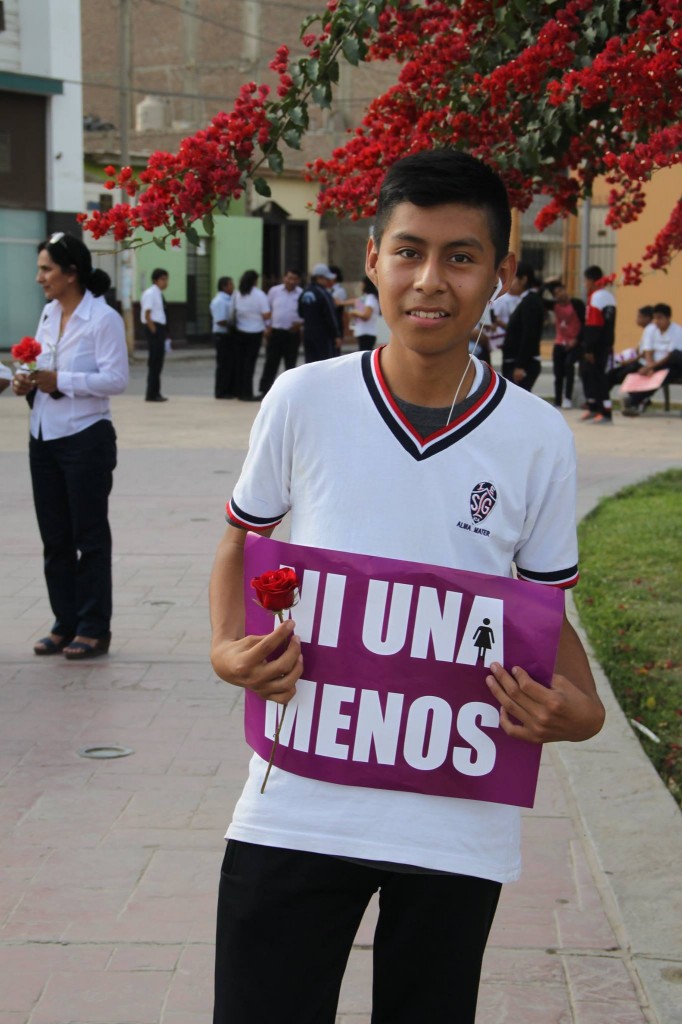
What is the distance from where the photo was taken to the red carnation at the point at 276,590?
206cm

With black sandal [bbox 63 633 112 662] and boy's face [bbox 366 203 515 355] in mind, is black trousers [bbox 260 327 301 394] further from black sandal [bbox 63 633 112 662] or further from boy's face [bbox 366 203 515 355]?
boy's face [bbox 366 203 515 355]

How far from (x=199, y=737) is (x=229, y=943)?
3253 millimetres

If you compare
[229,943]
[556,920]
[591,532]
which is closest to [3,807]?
[556,920]

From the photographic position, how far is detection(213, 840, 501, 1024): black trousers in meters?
2.13

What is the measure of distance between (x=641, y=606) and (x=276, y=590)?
5.77 metres

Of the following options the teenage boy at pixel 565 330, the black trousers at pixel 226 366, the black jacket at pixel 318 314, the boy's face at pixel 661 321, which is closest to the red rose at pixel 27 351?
the black jacket at pixel 318 314

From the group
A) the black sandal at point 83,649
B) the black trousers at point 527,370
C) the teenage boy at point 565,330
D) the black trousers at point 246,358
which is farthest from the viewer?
Answer: the black trousers at point 246,358

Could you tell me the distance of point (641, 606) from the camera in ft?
24.8

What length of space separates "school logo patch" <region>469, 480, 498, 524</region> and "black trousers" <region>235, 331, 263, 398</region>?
17.3 metres

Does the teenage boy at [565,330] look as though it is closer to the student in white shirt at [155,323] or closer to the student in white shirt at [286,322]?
the student in white shirt at [286,322]

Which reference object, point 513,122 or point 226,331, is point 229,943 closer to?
point 513,122

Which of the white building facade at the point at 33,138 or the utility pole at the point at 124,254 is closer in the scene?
the white building facade at the point at 33,138

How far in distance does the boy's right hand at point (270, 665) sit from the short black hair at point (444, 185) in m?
0.69

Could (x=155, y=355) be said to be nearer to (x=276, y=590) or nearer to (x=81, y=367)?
(x=81, y=367)
